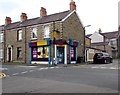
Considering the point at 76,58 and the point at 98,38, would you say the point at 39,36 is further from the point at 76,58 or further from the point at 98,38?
the point at 98,38

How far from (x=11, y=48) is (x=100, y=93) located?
1313 inches

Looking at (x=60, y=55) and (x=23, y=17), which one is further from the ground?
(x=23, y=17)

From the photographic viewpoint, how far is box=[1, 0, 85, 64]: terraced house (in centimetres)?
3428

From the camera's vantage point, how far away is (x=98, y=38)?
75.8 meters

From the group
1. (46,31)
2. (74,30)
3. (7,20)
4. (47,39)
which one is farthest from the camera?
(7,20)

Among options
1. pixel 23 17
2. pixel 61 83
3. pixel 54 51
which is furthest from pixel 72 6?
pixel 61 83

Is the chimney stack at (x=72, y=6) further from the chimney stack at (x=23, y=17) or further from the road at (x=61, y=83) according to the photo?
the road at (x=61, y=83)

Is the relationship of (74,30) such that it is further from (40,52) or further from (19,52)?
(19,52)

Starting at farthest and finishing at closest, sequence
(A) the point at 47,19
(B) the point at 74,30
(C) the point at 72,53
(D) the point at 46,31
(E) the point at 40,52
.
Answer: (B) the point at 74,30
(A) the point at 47,19
(C) the point at 72,53
(E) the point at 40,52
(D) the point at 46,31

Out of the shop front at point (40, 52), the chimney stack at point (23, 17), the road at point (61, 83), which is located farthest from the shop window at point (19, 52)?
the road at point (61, 83)

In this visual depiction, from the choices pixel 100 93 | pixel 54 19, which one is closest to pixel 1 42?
pixel 54 19

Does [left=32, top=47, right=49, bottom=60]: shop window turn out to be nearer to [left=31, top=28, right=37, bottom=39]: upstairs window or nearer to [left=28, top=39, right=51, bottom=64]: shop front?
[left=28, top=39, right=51, bottom=64]: shop front

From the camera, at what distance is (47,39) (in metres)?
34.6

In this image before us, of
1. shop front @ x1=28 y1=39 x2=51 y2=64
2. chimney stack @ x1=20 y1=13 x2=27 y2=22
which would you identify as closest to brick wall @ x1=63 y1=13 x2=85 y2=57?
shop front @ x1=28 y1=39 x2=51 y2=64
